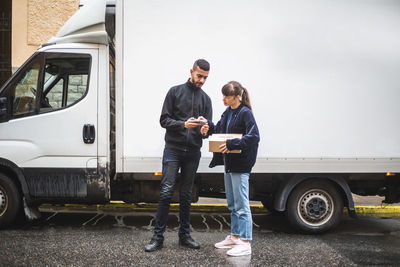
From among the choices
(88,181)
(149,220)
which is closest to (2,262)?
(88,181)

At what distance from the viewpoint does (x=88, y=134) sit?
4.23 metres

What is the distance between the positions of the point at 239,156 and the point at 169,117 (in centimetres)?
83

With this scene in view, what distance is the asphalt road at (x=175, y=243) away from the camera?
11.6 feet

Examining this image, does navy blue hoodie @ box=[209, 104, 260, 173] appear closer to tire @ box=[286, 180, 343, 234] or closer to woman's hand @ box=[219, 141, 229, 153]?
woman's hand @ box=[219, 141, 229, 153]

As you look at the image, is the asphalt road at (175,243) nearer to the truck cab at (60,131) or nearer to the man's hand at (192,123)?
the truck cab at (60,131)

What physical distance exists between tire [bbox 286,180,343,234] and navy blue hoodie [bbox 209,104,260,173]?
1.21 metres

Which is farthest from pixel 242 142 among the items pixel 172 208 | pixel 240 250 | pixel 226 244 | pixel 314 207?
pixel 172 208

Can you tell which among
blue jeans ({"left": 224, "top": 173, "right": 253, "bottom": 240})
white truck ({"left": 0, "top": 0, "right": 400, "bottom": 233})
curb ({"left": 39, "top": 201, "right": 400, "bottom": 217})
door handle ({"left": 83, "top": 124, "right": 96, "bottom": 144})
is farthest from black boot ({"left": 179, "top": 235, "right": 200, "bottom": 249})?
curb ({"left": 39, "top": 201, "right": 400, "bottom": 217})

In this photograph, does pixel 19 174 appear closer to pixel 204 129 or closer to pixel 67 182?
pixel 67 182

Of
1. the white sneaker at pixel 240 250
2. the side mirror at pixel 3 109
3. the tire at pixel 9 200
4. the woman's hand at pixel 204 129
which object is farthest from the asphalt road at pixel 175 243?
the side mirror at pixel 3 109

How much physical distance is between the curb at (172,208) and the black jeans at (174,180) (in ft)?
6.73

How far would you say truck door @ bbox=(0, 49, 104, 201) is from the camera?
424 cm

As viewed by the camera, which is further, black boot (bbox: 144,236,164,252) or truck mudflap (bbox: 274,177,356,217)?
truck mudflap (bbox: 274,177,356,217)

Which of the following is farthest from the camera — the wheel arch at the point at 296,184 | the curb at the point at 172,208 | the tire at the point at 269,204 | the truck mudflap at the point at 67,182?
→ the curb at the point at 172,208
